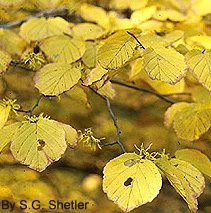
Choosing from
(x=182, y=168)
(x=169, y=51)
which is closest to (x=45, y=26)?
(x=169, y=51)

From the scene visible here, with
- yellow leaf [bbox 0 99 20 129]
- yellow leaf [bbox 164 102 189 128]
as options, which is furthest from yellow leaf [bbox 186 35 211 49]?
yellow leaf [bbox 0 99 20 129]

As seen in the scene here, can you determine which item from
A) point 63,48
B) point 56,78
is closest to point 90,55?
point 63,48

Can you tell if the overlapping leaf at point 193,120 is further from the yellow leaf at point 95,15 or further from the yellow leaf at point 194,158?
the yellow leaf at point 95,15

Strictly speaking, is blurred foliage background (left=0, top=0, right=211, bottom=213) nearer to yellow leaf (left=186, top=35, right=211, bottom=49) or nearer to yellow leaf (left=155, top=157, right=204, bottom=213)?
yellow leaf (left=186, top=35, right=211, bottom=49)

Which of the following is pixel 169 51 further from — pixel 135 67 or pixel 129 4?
pixel 129 4


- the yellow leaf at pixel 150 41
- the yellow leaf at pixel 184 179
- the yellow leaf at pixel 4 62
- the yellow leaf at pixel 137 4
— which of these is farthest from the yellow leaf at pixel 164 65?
the yellow leaf at pixel 137 4
